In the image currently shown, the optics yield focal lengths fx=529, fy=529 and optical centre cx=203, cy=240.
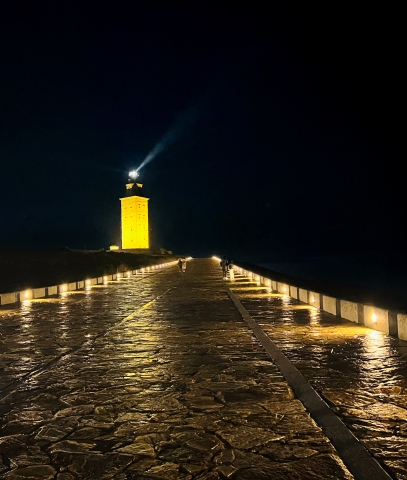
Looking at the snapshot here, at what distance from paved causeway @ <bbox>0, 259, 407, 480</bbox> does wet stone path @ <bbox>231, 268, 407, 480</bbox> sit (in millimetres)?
20

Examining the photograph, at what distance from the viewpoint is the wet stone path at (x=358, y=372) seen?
4.45 meters

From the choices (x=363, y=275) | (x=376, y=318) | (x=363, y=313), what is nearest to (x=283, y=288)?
(x=363, y=313)

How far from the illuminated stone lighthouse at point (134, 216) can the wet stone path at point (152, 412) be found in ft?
339

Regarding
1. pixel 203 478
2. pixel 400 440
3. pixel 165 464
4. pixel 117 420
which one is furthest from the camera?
pixel 117 420

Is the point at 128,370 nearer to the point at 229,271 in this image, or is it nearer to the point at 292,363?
the point at 292,363

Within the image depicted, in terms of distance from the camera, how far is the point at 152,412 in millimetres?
5258

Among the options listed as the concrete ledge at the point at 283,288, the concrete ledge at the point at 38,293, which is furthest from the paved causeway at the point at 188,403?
the concrete ledge at the point at 38,293

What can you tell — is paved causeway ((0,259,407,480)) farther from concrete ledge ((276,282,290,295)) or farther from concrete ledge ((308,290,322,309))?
concrete ledge ((276,282,290,295))

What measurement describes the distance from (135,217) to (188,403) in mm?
108758

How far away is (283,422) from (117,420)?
156cm

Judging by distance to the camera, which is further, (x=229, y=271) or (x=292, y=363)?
(x=229, y=271)

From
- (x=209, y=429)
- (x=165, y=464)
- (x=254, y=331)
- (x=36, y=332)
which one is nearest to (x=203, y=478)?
(x=165, y=464)

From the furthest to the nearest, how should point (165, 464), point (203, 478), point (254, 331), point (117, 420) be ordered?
point (254, 331) → point (117, 420) → point (165, 464) → point (203, 478)

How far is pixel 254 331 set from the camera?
430 inches
